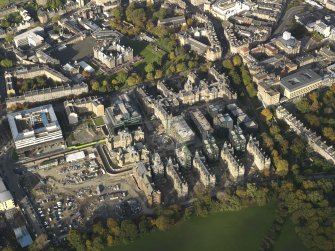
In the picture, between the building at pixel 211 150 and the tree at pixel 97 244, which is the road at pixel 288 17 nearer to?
the building at pixel 211 150

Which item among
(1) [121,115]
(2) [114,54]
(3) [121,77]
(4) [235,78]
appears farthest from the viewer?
(2) [114,54]

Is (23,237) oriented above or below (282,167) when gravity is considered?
below

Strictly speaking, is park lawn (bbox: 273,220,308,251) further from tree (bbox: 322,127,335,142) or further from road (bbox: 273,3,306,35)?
road (bbox: 273,3,306,35)

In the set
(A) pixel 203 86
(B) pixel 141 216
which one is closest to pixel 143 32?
(A) pixel 203 86

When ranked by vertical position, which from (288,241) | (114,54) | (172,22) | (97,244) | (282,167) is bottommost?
(288,241)

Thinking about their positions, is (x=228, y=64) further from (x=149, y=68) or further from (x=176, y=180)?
A: (x=176, y=180)

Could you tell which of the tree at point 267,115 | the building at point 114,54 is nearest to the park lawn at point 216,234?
the tree at point 267,115

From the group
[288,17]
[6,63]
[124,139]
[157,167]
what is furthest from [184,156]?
[288,17]

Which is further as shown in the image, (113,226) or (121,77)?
(121,77)
